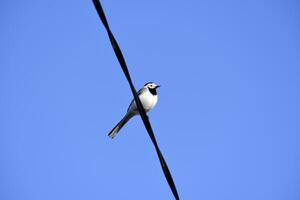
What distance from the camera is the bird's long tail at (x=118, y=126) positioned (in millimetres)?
6723

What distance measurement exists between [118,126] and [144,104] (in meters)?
0.57

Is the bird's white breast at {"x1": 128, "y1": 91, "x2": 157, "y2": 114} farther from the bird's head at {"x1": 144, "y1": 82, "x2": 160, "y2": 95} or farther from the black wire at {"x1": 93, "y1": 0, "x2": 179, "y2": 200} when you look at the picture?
the black wire at {"x1": 93, "y1": 0, "x2": 179, "y2": 200}

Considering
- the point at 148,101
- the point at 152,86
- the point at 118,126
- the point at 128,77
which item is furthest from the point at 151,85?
the point at 128,77

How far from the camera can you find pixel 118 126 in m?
6.81

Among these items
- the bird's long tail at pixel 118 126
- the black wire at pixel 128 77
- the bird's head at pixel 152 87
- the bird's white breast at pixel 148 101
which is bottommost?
the black wire at pixel 128 77

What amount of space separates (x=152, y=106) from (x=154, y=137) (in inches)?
161

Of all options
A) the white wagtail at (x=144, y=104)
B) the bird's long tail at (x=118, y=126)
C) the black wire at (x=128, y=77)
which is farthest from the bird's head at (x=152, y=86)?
the black wire at (x=128, y=77)

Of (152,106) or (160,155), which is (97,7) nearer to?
(160,155)

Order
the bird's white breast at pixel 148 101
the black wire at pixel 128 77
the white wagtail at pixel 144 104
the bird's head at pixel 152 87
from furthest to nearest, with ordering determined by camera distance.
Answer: the bird's head at pixel 152 87 < the bird's white breast at pixel 148 101 < the white wagtail at pixel 144 104 < the black wire at pixel 128 77

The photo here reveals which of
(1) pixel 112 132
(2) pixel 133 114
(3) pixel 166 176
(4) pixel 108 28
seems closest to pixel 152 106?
(2) pixel 133 114

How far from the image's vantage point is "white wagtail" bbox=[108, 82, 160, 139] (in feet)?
22.0

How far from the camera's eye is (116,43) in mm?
2764

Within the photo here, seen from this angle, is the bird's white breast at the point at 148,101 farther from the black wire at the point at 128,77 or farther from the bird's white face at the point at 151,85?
the black wire at the point at 128,77

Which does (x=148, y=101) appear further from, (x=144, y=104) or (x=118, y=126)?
(x=118, y=126)
